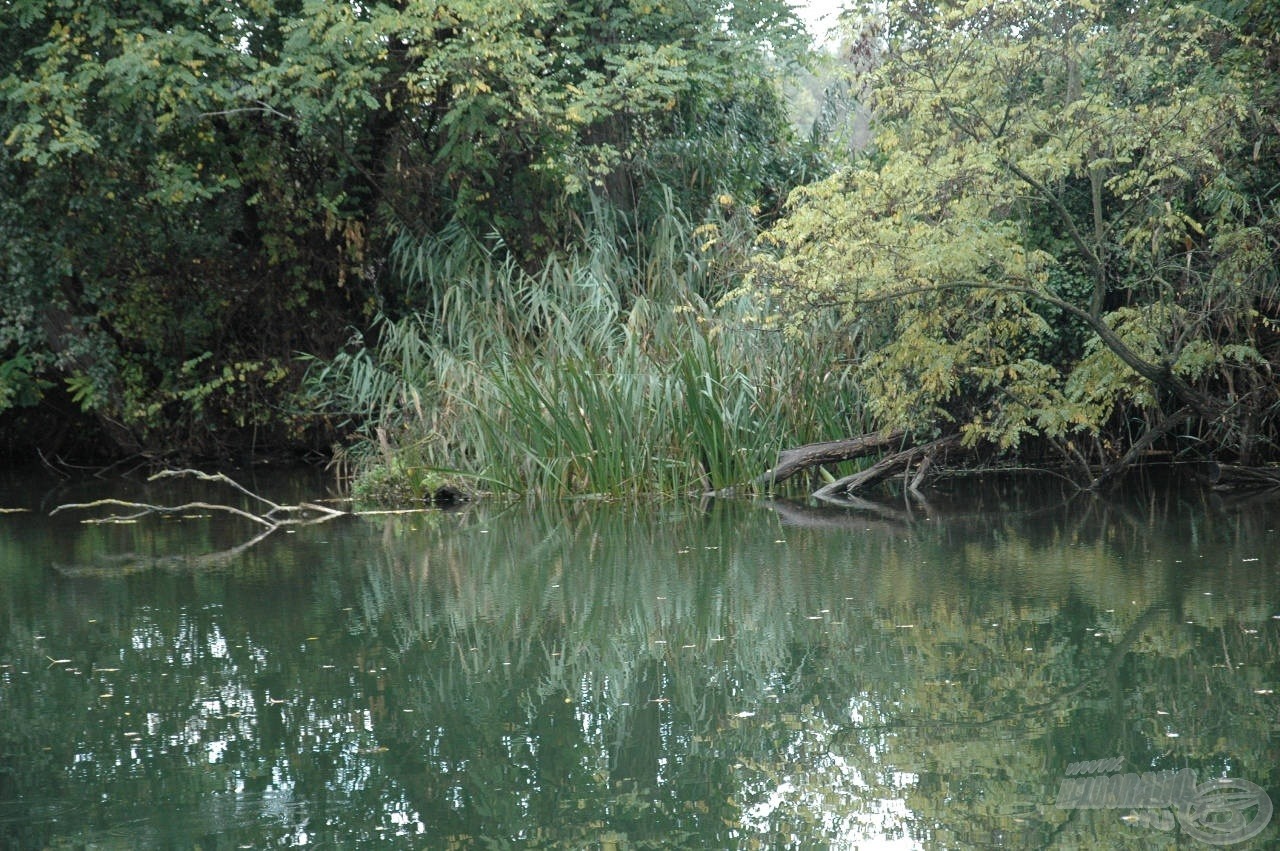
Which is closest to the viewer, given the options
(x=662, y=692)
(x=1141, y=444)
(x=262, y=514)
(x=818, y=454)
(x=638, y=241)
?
(x=662, y=692)

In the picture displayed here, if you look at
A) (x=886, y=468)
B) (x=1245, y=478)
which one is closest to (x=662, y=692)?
(x=886, y=468)

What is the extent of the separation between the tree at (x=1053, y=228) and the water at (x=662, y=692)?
4.72 feet

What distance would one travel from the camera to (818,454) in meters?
8.83

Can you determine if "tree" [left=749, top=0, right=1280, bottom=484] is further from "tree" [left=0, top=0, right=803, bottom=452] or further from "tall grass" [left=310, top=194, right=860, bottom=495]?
"tree" [left=0, top=0, right=803, bottom=452]

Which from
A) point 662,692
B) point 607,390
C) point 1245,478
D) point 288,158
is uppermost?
point 288,158

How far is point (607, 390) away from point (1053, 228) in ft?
10.4

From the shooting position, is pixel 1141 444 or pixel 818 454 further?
pixel 818 454

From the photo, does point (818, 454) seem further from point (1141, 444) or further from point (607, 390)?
point (1141, 444)

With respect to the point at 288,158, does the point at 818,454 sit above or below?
below

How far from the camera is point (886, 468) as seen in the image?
8.91m

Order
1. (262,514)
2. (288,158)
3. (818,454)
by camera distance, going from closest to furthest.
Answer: (818,454), (262,514), (288,158)

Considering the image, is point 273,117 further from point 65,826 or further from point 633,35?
point 65,826

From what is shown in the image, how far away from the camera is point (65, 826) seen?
288 centimetres

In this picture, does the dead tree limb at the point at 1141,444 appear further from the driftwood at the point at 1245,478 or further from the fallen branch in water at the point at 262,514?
the fallen branch in water at the point at 262,514
